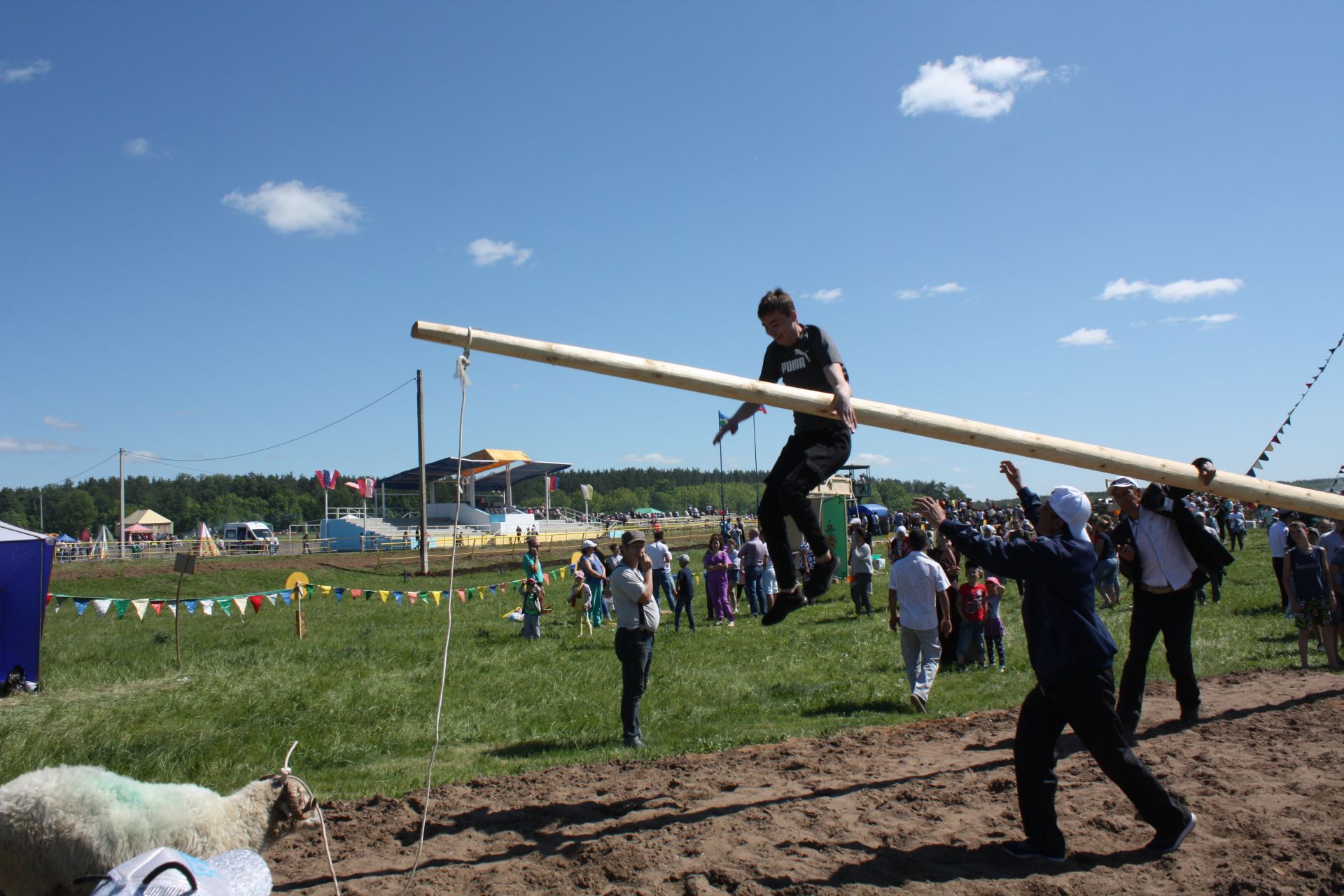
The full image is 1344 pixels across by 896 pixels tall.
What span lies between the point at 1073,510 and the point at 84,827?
5.73 metres

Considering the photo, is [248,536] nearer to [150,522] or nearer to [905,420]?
[150,522]

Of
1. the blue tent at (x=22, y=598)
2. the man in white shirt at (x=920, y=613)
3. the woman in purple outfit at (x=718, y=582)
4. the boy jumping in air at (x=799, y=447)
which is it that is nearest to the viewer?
the boy jumping in air at (x=799, y=447)

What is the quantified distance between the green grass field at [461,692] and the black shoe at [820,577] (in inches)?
110

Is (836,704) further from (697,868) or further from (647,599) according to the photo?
(697,868)

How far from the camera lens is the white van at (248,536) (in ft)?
160

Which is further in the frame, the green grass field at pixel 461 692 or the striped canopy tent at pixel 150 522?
the striped canopy tent at pixel 150 522

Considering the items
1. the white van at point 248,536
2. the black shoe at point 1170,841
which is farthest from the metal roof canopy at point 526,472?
the black shoe at point 1170,841

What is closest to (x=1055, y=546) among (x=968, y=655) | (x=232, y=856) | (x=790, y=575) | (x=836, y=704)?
(x=790, y=575)

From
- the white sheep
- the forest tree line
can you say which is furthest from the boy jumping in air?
the forest tree line

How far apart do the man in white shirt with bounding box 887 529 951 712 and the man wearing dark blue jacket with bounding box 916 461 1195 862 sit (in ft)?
12.8

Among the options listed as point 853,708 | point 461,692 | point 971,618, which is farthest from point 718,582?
point 853,708

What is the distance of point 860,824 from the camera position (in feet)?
19.2

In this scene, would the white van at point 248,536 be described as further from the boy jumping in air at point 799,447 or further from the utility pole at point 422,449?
the boy jumping in air at point 799,447

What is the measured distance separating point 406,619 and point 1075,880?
1830cm
